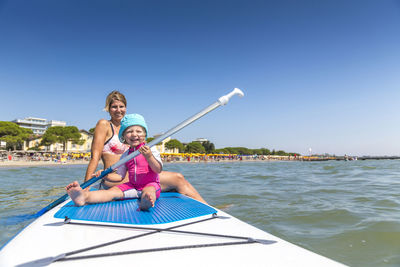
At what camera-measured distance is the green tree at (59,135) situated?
152 feet

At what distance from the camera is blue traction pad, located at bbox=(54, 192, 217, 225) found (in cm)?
188

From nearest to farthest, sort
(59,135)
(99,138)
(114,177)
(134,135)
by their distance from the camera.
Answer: (134,135) → (114,177) → (99,138) → (59,135)

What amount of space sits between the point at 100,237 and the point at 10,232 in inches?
89.1

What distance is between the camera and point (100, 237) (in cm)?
150

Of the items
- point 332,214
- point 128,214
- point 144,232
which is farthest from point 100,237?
point 332,214

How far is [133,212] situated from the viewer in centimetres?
215

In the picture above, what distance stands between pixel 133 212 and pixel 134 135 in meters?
0.78

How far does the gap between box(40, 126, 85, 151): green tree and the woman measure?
4996cm

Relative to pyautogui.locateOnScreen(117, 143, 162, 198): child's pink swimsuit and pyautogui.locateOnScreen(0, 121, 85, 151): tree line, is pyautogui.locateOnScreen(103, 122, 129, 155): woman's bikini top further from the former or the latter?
pyautogui.locateOnScreen(0, 121, 85, 151): tree line

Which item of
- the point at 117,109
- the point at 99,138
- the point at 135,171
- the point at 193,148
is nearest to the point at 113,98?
the point at 117,109

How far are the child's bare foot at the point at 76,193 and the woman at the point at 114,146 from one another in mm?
717

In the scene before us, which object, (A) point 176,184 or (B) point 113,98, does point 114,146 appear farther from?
(A) point 176,184

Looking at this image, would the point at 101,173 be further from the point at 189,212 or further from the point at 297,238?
the point at 297,238

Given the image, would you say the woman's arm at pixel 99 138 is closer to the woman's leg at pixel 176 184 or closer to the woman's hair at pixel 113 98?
the woman's hair at pixel 113 98
